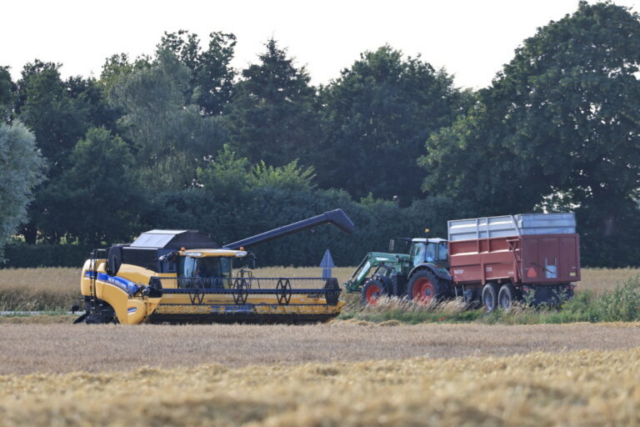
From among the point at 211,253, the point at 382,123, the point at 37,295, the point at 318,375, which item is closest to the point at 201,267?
the point at 211,253

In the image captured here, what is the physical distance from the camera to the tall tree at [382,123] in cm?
7331

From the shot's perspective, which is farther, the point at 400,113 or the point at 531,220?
the point at 400,113

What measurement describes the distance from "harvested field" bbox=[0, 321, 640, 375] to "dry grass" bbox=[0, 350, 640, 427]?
10.1 ft

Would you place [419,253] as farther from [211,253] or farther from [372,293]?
[211,253]

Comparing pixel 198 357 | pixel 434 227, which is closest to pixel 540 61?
pixel 434 227

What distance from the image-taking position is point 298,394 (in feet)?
30.5

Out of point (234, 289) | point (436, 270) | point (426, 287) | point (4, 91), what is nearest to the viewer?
point (234, 289)

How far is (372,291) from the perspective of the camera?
1320 inches

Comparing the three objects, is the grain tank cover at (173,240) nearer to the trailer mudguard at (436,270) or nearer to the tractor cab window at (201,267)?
the tractor cab window at (201,267)

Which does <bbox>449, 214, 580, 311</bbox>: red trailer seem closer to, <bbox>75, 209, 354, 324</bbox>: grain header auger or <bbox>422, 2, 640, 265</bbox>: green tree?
<bbox>75, 209, 354, 324</bbox>: grain header auger

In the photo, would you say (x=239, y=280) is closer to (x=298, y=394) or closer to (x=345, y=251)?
(x=298, y=394)

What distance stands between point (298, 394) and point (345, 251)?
48.3m

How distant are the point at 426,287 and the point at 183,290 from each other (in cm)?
955

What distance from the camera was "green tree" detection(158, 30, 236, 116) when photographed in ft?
293
